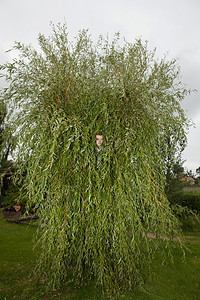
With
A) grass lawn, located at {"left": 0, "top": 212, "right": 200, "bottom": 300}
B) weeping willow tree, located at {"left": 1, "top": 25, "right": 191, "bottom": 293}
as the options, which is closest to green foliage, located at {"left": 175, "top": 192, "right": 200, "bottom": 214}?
grass lawn, located at {"left": 0, "top": 212, "right": 200, "bottom": 300}

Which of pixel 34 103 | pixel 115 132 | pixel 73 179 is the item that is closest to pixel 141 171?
pixel 115 132

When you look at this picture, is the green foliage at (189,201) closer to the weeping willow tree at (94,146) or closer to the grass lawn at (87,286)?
the grass lawn at (87,286)

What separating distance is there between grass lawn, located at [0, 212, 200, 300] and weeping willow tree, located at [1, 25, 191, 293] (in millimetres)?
250

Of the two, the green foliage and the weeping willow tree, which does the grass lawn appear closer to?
the weeping willow tree

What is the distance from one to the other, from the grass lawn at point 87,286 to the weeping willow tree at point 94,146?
250 mm

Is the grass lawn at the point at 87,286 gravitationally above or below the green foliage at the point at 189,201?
below

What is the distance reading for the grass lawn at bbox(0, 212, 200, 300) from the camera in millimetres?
2602

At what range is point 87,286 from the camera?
9.00 ft

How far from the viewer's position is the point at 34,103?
265 cm

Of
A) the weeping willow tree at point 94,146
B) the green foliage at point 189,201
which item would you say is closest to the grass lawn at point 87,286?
the weeping willow tree at point 94,146

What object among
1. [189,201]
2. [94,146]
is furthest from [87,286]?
[189,201]

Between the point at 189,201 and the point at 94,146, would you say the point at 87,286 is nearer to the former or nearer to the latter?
the point at 94,146

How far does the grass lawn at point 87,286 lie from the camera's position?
260 centimetres

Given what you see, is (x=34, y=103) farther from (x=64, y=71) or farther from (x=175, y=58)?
(x=175, y=58)
